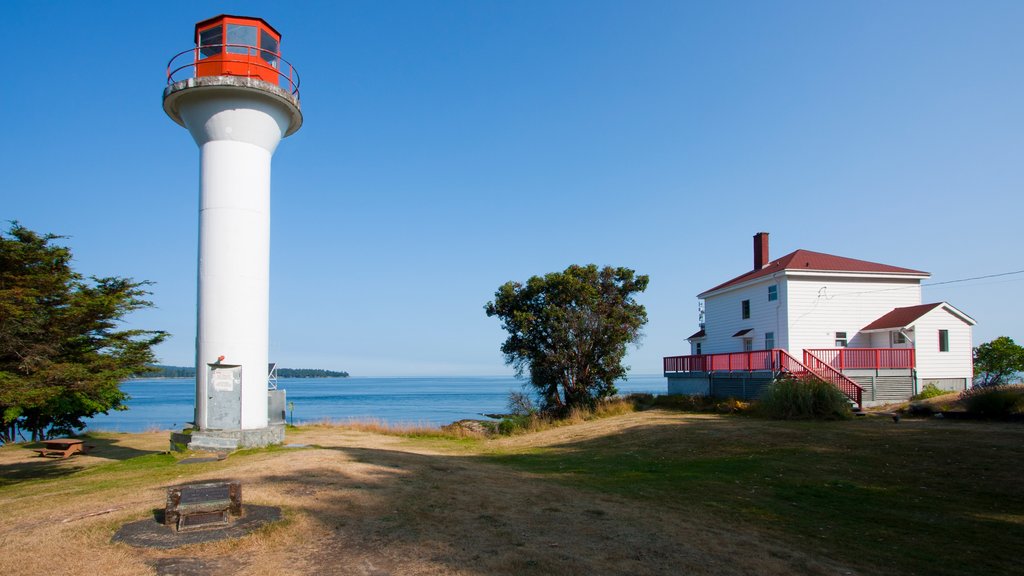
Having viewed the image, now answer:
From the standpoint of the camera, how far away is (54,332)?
632 inches

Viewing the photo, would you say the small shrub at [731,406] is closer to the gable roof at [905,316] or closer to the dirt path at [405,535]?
the gable roof at [905,316]

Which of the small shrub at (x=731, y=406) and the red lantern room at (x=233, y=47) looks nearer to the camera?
the red lantern room at (x=233, y=47)

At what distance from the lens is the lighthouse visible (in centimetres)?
1584

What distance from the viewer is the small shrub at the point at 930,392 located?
23641mm

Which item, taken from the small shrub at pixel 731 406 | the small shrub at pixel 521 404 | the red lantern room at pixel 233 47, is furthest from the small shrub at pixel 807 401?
the red lantern room at pixel 233 47

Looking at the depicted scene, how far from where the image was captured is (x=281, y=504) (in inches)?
339

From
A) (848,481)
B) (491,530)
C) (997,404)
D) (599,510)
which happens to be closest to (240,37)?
(491,530)

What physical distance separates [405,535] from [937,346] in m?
26.5

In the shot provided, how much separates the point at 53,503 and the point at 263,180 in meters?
9.44

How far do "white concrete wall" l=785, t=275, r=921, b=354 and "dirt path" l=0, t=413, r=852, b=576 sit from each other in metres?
20.1

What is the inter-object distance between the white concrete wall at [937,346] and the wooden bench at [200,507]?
1036 inches

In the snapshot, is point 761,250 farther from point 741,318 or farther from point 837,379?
point 837,379

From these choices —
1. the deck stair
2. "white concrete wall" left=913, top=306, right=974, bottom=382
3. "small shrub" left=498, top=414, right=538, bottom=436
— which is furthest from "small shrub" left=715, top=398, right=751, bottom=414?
"white concrete wall" left=913, top=306, right=974, bottom=382

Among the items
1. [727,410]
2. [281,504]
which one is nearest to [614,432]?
[727,410]
